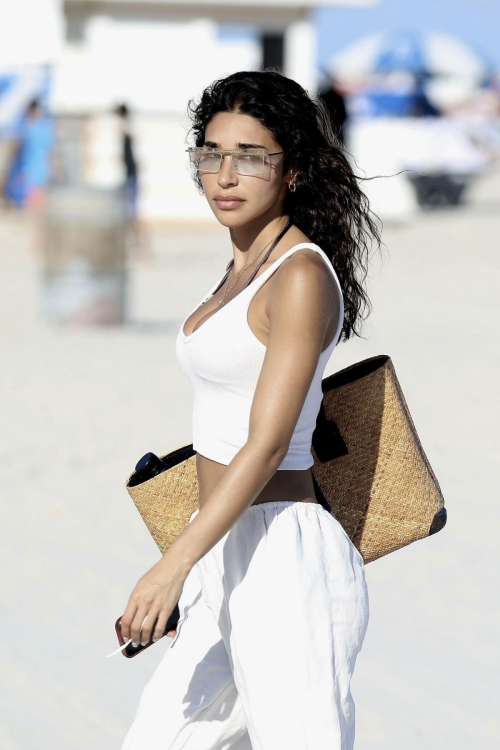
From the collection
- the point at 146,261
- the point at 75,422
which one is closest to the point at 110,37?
the point at 146,261

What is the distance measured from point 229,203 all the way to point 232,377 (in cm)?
35

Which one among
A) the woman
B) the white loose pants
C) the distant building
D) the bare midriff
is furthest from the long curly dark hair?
the distant building

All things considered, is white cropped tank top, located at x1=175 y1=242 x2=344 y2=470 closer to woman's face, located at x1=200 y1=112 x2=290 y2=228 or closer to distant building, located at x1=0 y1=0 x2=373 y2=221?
woman's face, located at x1=200 y1=112 x2=290 y2=228

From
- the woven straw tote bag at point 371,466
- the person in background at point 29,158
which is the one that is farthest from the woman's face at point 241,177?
the person in background at point 29,158

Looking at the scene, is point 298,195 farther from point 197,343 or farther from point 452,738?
point 452,738

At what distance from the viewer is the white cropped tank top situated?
226 centimetres

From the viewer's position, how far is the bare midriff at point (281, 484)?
231 cm

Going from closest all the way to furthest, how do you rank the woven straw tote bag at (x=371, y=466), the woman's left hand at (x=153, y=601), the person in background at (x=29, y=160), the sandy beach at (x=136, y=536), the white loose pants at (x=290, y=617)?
the woman's left hand at (x=153, y=601) → the white loose pants at (x=290, y=617) → the woven straw tote bag at (x=371, y=466) → the sandy beach at (x=136, y=536) → the person in background at (x=29, y=160)

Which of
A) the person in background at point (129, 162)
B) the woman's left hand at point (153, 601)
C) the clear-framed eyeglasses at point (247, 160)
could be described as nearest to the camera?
the woman's left hand at point (153, 601)

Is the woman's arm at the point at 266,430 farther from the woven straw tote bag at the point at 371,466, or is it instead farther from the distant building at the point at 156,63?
the distant building at the point at 156,63

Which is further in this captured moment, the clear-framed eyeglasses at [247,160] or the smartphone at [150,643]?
the clear-framed eyeglasses at [247,160]

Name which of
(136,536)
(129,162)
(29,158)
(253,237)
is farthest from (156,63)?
(253,237)

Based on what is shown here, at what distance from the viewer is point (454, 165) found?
26359 millimetres

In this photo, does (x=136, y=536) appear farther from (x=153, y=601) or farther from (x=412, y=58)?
(x=412, y=58)
